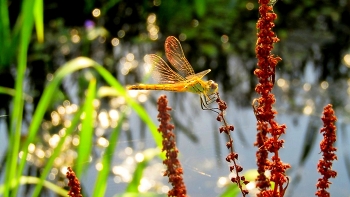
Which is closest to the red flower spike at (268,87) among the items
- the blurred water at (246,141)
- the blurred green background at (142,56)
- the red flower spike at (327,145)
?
the red flower spike at (327,145)

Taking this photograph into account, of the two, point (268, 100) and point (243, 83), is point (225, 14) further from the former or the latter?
point (268, 100)

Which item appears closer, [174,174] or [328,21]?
[174,174]

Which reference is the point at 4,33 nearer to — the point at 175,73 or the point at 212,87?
the point at 175,73

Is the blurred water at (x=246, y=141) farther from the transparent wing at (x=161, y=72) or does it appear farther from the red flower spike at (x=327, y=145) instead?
the red flower spike at (x=327, y=145)

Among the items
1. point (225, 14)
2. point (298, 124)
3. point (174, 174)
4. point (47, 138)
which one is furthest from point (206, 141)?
point (225, 14)

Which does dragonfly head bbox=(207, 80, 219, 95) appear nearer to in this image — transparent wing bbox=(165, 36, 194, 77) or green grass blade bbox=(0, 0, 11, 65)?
transparent wing bbox=(165, 36, 194, 77)
